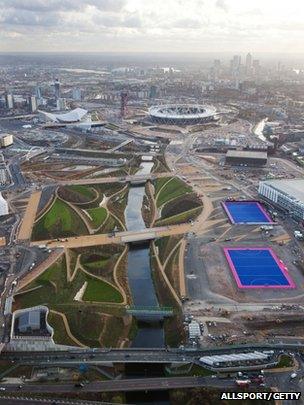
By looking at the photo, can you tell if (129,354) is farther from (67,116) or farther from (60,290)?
(67,116)

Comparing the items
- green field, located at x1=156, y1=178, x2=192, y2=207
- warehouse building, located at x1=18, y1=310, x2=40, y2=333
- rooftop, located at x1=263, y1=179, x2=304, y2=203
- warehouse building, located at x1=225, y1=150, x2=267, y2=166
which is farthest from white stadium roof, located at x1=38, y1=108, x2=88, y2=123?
warehouse building, located at x1=18, y1=310, x2=40, y2=333

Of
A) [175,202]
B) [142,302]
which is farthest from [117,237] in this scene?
[175,202]

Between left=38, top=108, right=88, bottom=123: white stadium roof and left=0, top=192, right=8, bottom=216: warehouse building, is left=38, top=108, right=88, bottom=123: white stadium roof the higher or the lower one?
the lower one

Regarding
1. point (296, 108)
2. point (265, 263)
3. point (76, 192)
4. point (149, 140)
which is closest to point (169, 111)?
point (149, 140)

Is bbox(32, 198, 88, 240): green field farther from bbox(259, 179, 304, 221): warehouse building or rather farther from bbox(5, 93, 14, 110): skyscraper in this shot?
bbox(5, 93, 14, 110): skyscraper

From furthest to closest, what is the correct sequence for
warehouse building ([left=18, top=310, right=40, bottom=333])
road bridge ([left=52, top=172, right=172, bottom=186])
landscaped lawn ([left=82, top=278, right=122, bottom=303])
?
road bridge ([left=52, top=172, right=172, bottom=186]) → landscaped lawn ([left=82, top=278, right=122, bottom=303]) → warehouse building ([left=18, top=310, right=40, bottom=333])

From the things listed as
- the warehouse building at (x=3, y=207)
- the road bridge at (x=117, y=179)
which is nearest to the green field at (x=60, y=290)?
the warehouse building at (x=3, y=207)
